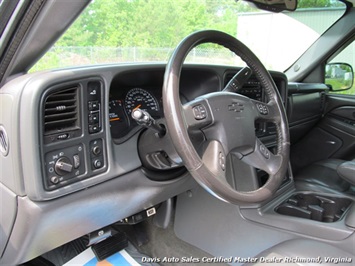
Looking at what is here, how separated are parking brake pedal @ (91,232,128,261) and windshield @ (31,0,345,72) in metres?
0.87

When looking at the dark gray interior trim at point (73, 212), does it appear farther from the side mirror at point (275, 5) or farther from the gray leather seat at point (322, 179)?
the side mirror at point (275, 5)

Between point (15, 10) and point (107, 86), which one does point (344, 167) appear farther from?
point (15, 10)

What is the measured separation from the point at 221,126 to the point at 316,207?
813mm

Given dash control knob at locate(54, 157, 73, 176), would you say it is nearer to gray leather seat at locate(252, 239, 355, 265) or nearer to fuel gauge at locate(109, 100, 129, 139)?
fuel gauge at locate(109, 100, 129, 139)

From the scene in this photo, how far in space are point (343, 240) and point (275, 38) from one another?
2069mm

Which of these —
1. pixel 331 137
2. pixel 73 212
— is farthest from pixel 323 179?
pixel 73 212

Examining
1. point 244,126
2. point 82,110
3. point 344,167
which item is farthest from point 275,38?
point 82,110

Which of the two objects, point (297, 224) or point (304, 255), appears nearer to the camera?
point (304, 255)

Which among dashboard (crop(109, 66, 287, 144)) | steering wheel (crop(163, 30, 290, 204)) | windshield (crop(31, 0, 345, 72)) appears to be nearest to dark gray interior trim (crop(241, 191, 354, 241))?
steering wheel (crop(163, 30, 290, 204))

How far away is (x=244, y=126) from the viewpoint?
3.60 ft

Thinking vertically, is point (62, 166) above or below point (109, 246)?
above

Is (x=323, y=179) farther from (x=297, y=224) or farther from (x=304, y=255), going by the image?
(x=304, y=255)

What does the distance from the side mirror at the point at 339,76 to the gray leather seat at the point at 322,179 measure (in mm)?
907

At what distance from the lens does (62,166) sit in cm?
102
